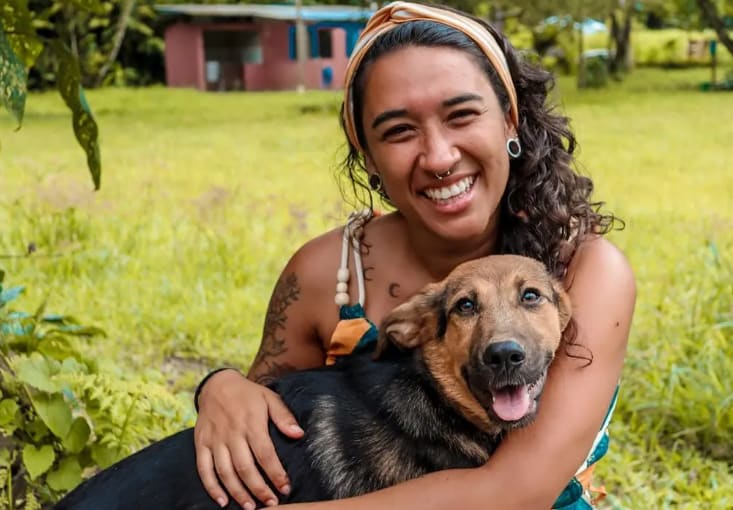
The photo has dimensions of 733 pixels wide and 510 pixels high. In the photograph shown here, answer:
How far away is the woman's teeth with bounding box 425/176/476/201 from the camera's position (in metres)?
2.46

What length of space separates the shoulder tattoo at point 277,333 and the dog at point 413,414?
1.73 feet

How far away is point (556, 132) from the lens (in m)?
2.72

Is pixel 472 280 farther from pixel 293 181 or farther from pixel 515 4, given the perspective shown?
pixel 515 4

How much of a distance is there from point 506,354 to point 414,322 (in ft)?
1.33

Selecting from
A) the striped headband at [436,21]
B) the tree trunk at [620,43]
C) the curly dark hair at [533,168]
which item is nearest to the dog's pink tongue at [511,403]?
the curly dark hair at [533,168]

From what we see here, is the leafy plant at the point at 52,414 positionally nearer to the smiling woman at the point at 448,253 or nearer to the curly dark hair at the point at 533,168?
the smiling woman at the point at 448,253

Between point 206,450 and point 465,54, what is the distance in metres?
1.23

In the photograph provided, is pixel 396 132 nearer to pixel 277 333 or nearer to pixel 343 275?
pixel 343 275

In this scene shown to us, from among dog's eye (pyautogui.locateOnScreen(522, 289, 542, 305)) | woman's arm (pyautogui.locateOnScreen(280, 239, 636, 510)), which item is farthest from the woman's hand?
dog's eye (pyautogui.locateOnScreen(522, 289, 542, 305))

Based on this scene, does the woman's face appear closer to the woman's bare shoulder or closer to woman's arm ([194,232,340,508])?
the woman's bare shoulder

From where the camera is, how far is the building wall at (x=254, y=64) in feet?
82.3

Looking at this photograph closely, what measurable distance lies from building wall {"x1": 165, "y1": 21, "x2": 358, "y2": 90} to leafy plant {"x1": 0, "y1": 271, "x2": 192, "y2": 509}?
884 inches

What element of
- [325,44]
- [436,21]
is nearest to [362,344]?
[436,21]

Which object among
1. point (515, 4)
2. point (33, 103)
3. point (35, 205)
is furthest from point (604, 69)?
point (35, 205)
